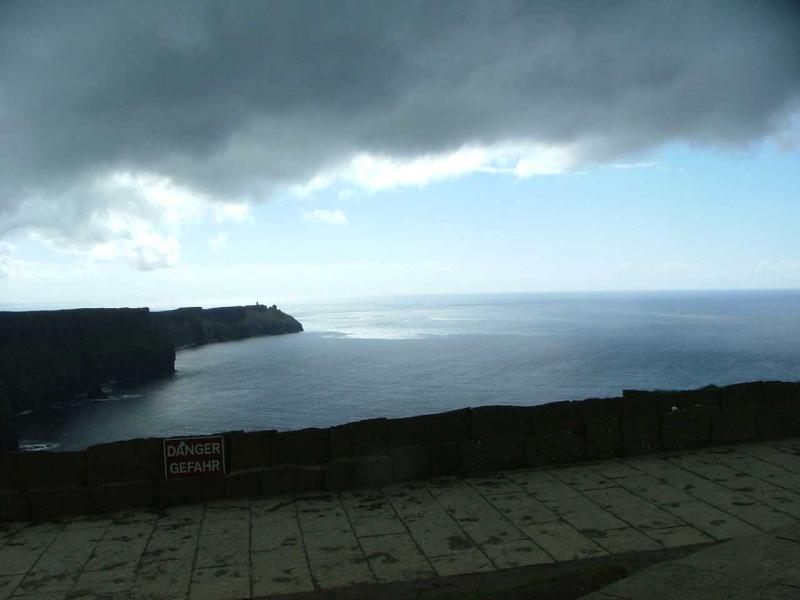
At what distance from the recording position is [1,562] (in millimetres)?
8438

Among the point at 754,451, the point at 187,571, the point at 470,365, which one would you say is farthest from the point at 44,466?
the point at 470,365

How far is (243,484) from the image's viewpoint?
10.9 metres

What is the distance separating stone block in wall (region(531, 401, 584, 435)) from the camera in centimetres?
1243

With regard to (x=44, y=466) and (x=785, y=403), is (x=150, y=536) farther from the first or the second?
(x=785, y=403)

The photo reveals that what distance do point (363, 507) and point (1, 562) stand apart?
16.3 feet

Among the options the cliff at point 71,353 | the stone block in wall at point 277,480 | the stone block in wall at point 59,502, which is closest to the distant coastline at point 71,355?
the cliff at point 71,353

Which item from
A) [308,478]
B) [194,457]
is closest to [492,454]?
[308,478]

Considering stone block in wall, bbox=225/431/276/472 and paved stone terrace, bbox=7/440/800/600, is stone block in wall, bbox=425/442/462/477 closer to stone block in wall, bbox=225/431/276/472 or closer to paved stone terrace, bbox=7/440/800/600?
paved stone terrace, bbox=7/440/800/600

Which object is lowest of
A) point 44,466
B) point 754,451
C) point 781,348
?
point 781,348

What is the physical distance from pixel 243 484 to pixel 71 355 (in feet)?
347

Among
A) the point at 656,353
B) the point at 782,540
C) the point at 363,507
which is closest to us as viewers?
the point at 782,540

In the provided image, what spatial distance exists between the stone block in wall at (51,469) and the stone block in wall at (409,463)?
5170 mm

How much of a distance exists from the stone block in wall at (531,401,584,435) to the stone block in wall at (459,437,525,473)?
0.60 metres

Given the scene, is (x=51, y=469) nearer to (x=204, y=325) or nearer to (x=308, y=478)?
(x=308, y=478)
